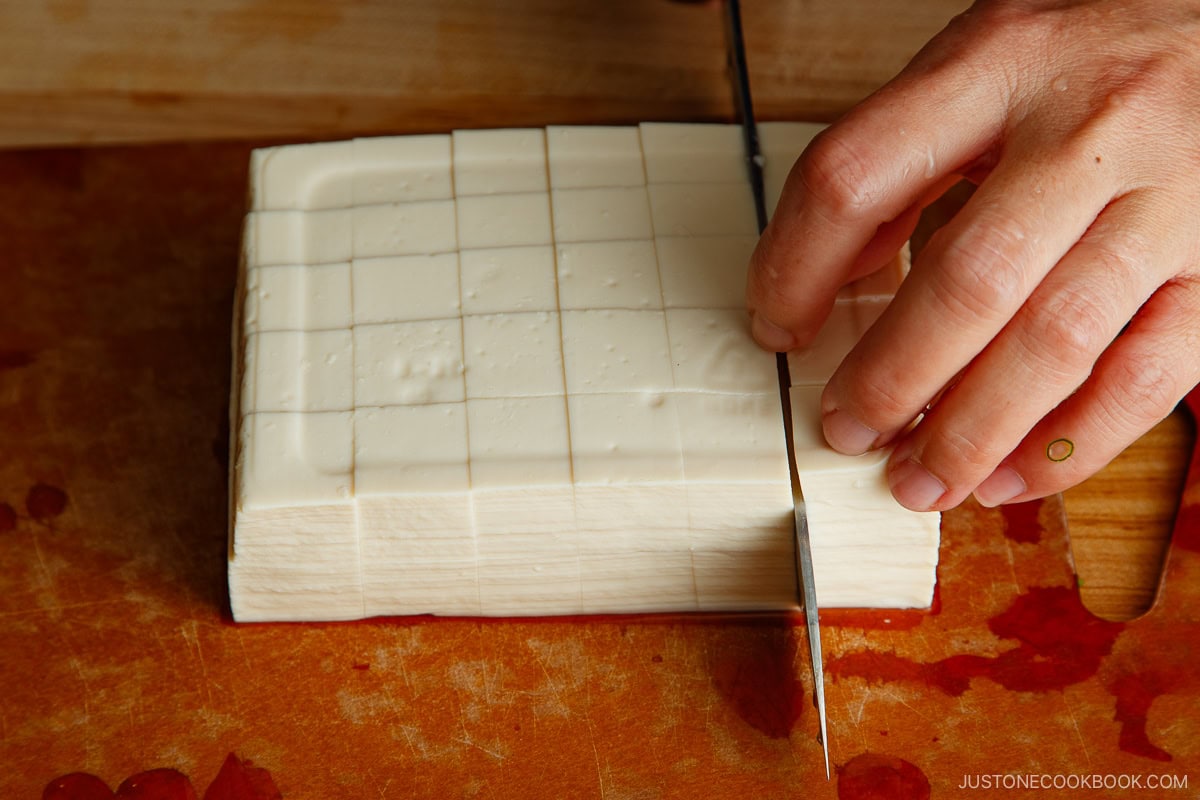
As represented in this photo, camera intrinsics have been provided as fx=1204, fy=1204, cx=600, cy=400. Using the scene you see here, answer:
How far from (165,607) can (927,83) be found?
1.37 metres

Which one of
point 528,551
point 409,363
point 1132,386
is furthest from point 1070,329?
point 409,363

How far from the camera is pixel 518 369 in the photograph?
178cm

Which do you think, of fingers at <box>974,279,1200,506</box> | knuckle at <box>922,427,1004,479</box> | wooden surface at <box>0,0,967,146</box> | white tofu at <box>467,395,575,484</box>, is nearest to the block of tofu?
white tofu at <box>467,395,575,484</box>

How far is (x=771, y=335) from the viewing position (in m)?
1.74

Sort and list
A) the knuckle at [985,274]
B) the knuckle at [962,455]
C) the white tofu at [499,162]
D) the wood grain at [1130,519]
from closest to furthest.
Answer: the knuckle at [985,274] < the knuckle at [962,455] < the wood grain at [1130,519] < the white tofu at [499,162]

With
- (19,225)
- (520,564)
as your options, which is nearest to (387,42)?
(19,225)

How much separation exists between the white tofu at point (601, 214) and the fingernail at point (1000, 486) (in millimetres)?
645

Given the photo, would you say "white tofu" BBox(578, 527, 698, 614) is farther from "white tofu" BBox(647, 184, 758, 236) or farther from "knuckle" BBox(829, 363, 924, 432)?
"white tofu" BBox(647, 184, 758, 236)

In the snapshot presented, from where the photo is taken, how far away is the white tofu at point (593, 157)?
2016mm

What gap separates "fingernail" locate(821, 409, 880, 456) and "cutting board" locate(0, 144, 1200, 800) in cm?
35

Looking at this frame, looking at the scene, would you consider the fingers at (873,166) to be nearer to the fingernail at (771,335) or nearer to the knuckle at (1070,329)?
the fingernail at (771,335)

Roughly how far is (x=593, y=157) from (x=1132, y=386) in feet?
3.09

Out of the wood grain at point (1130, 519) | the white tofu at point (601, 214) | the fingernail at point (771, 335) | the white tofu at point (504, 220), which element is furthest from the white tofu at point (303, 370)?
the wood grain at point (1130, 519)

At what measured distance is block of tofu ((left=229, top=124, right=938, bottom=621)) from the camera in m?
1.71
